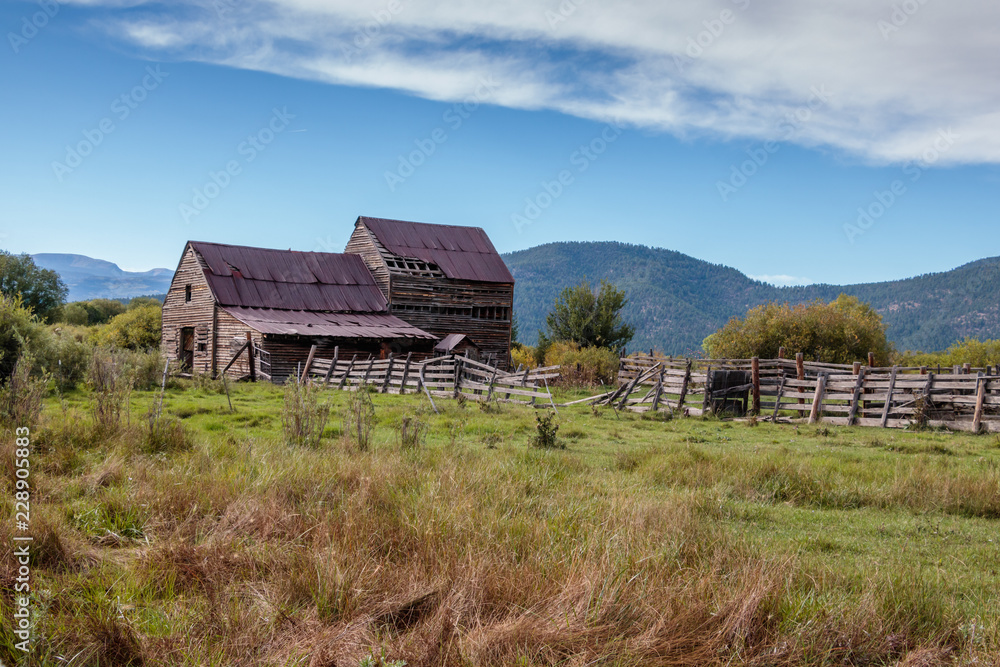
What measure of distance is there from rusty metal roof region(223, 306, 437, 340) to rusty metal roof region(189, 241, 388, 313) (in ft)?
2.16

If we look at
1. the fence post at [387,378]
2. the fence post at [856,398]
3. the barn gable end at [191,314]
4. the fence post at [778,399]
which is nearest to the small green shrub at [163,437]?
the fence post at [778,399]

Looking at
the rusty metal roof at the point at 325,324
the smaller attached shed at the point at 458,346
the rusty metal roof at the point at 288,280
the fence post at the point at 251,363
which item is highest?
the rusty metal roof at the point at 288,280

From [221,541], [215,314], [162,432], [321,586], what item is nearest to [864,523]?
[321,586]

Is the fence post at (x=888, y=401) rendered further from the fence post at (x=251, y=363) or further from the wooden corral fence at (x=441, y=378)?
the fence post at (x=251, y=363)

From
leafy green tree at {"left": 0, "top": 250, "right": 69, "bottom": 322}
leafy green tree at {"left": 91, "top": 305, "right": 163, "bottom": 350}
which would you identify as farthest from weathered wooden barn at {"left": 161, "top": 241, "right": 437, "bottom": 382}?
leafy green tree at {"left": 0, "top": 250, "right": 69, "bottom": 322}

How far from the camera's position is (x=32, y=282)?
183 ft

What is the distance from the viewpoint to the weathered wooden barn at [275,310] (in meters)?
30.8

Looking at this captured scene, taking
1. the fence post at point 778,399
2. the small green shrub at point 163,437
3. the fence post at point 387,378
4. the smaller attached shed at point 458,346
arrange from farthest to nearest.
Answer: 1. the smaller attached shed at point 458,346
2. the fence post at point 387,378
3. the fence post at point 778,399
4. the small green shrub at point 163,437

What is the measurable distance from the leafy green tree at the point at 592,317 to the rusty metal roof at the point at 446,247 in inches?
366

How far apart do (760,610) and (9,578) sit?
460cm

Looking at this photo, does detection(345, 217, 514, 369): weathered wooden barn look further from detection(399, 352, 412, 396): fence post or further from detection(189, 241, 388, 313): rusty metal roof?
detection(399, 352, 412, 396): fence post

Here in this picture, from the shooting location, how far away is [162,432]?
881 cm

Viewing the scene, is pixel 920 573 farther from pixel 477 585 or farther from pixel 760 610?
pixel 477 585

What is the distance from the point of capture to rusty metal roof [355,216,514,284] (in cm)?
3956
